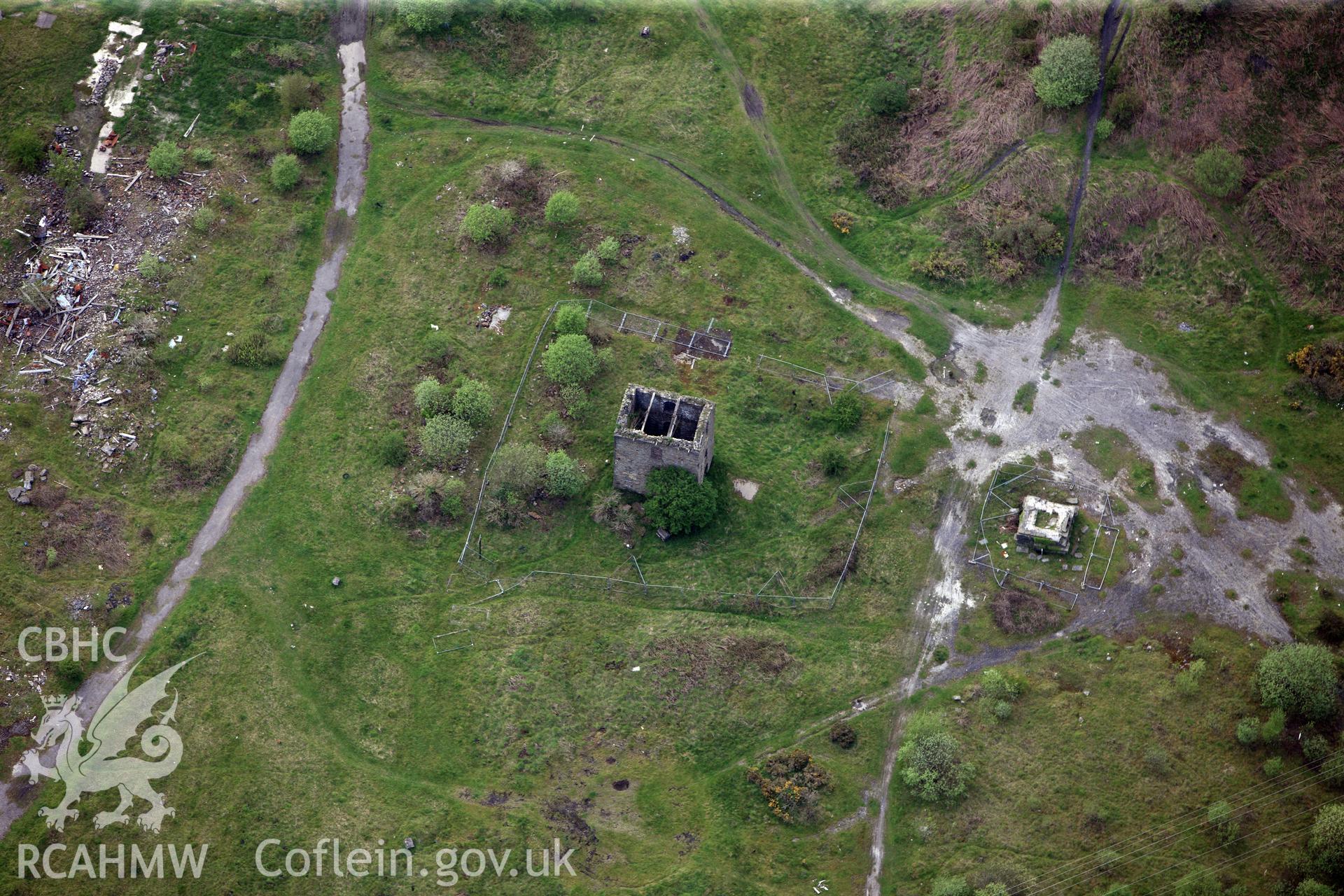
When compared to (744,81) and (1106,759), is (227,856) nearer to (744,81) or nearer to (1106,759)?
(1106,759)

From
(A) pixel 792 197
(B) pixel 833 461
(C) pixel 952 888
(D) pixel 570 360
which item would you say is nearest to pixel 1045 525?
(B) pixel 833 461

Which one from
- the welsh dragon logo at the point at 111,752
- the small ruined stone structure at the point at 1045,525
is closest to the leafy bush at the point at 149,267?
the welsh dragon logo at the point at 111,752

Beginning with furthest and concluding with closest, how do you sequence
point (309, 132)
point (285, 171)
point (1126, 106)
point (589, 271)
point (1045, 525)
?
point (309, 132), point (285, 171), point (1126, 106), point (589, 271), point (1045, 525)

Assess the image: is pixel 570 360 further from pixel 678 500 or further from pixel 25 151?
pixel 25 151

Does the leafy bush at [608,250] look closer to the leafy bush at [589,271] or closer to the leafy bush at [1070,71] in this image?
the leafy bush at [589,271]

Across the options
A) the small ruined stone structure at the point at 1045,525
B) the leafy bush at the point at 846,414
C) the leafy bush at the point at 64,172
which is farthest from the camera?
the leafy bush at the point at 64,172
